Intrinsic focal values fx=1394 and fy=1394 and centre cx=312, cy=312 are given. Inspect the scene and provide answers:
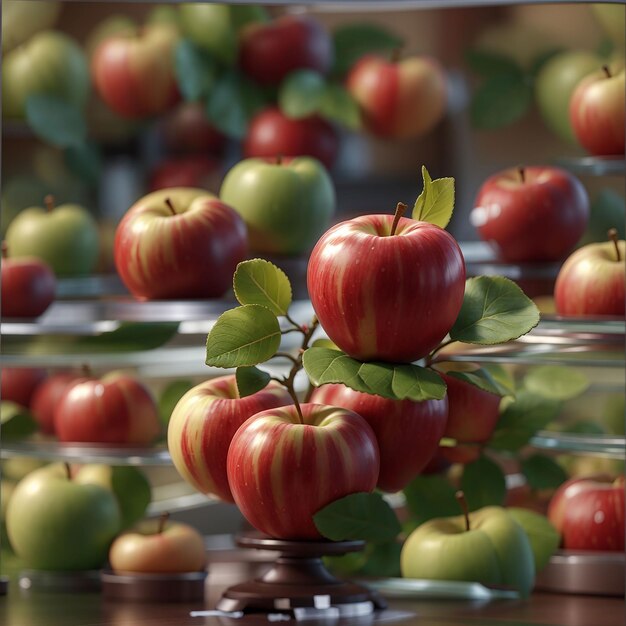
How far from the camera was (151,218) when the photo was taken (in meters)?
1.05

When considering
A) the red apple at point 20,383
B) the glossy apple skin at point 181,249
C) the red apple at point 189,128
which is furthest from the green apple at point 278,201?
the red apple at point 20,383

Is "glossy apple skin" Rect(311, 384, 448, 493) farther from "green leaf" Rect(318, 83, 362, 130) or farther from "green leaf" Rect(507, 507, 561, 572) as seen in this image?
"green leaf" Rect(318, 83, 362, 130)

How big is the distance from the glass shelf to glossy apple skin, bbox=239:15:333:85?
17.3 inches

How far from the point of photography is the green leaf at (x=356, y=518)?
84 centimetres

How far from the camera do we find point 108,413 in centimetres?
111

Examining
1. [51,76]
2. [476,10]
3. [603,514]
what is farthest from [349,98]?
[603,514]

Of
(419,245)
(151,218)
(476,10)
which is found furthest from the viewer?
(476,10)

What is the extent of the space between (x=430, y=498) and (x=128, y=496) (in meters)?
0.25

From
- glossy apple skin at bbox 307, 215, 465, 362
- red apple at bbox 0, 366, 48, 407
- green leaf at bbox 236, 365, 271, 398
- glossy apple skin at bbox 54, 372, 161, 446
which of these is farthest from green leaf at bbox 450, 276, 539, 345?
red apple at bbox 0, 366, 48, 407

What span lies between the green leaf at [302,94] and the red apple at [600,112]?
0.86 ft

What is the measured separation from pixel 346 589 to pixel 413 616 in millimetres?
53

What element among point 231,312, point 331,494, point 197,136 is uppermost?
point 197,136

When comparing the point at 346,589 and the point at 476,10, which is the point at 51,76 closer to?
the point at 476,10

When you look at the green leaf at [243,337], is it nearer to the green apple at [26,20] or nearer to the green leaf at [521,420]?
the green leaf at [521,420]
